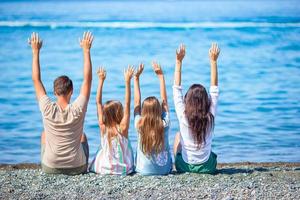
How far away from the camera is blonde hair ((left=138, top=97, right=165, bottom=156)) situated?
25.8ft

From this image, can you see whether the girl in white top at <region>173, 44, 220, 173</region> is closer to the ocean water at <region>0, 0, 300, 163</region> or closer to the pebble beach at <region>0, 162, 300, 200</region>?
the pebble beach at <region>0, 162, 300, 200</region>

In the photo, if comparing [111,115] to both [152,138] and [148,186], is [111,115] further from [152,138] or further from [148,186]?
[148,186]

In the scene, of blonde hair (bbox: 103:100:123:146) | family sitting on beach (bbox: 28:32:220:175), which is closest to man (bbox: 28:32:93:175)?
family sitting on beach (bbox: 28:32:220:175)

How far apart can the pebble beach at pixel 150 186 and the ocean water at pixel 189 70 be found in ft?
9.59

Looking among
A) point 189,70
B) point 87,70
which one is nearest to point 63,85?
point 87,70

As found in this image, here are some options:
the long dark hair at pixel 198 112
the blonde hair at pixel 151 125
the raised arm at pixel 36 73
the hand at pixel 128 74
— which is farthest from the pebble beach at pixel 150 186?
the hand at pixel 128 74

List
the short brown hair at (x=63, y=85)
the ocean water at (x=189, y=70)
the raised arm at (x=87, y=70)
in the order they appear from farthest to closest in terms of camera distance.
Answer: the ocean water at (x=189, y=70) < the raised arm at (x=87, y=70) < the short brown hair at (x=63, y=85)

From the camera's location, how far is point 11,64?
23.3 m

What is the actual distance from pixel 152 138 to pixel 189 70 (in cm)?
1352

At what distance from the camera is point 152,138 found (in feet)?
26.0

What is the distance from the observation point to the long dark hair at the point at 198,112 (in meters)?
7.88

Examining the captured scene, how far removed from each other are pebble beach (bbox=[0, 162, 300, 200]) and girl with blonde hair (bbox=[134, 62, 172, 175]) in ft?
0.49

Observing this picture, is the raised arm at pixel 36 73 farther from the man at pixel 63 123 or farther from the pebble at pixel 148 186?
the pebble at pixel 148 186

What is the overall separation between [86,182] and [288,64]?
16.2 metres
